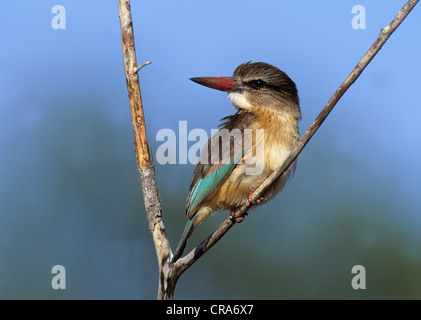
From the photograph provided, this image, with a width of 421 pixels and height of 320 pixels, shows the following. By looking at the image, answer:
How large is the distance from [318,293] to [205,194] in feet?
6.53

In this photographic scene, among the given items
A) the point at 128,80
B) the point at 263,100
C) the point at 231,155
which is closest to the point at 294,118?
the point at 263,100

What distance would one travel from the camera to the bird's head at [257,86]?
454 centimetres

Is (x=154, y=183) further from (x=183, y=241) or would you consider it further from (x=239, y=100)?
(x=239, y=100)

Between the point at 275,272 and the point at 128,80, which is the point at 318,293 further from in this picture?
the point at 128,80

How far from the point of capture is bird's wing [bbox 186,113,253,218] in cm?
410

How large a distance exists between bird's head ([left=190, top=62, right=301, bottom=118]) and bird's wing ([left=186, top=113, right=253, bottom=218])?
27 centimetres

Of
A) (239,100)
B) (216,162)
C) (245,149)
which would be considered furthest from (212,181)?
(239,100)

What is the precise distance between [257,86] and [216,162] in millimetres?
787

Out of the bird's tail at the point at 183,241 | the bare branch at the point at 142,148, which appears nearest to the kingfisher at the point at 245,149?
the bird's tail at the point at 183,241

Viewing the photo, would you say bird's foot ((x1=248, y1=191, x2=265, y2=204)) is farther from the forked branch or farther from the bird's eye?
the bird's eye

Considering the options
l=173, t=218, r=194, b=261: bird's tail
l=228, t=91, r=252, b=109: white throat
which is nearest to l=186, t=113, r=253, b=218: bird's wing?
l=173, t=218, r=194, b=261: bird's tail

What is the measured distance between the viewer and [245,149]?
13.4 ft

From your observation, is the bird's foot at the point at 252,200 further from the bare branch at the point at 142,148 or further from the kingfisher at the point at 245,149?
the bare branch at the point at 142,148

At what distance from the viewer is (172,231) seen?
18.9 ft
